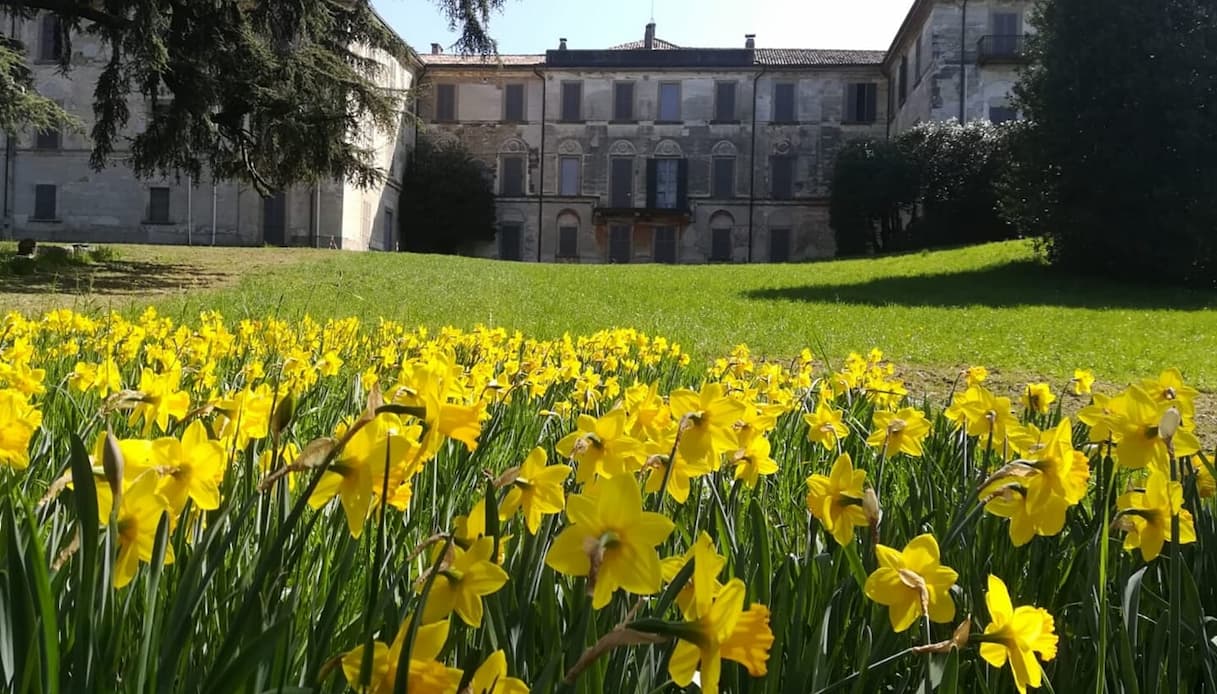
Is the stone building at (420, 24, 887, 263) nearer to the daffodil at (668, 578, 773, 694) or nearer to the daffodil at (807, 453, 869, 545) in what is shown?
the daffodil at (807, 453, 869, 545)

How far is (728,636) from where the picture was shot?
1.98ft

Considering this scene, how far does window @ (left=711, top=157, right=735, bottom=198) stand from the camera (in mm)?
35812

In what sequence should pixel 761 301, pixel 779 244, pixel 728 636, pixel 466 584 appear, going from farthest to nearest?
pixel 779 244, pixel 761 301, pixel 466 584, pixel 728 636

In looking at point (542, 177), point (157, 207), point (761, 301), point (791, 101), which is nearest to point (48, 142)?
point (157, 207)

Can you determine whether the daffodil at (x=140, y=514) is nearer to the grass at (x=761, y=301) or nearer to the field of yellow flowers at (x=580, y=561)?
the field of yellow flowers at (x=580, y=561)

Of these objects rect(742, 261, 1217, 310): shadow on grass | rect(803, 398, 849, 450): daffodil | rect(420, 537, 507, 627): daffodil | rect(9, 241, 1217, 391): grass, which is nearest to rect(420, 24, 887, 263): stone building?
rect(9, 241, 1217, 391): grass

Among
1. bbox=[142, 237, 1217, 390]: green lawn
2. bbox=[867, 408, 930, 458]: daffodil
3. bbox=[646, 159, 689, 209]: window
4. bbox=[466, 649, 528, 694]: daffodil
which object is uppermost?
bbox=[646, 159, 689, 209]: window

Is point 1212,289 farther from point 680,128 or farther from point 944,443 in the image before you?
point 680,128

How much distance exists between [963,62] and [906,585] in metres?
30.0

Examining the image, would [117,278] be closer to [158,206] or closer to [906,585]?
[906,585]

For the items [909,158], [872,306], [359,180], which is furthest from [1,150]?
Answer: [872,306]

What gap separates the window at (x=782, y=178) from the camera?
3541 centimetres

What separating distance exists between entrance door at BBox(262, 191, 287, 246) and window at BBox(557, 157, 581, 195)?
34.4 feet

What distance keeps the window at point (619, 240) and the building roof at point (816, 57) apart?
296 inches
